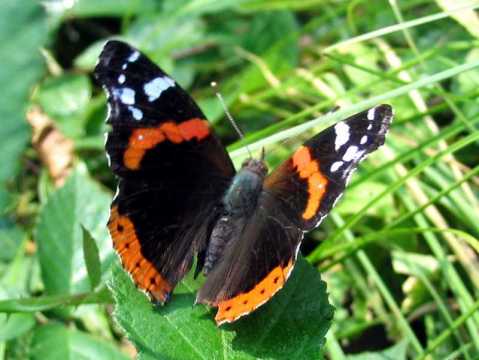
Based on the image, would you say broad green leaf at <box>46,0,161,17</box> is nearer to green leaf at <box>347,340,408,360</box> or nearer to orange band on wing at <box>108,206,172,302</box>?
orange band on wing at <box>108,206,172,302</box>

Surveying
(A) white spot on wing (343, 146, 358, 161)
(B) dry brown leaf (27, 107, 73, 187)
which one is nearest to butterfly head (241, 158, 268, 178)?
(A) white spot on wing (343, 146, 358, 161)

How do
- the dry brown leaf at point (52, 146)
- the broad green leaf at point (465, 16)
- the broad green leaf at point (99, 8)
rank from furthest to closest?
the broad green leaf at point (99, 8) → the dry brown leaf at point (52, 146) → the broad green leaf at point (465, 16)

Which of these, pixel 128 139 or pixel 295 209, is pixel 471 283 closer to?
pixel 295 209

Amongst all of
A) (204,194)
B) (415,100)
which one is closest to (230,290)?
(204,194)

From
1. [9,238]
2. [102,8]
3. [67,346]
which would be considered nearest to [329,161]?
[67,346]

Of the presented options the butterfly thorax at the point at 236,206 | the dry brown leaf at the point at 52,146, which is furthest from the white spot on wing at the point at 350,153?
the dry brown leaf at the point at 52,146

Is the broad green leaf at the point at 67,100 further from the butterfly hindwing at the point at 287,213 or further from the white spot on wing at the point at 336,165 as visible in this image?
the white spot on wing at the point at 336,165
